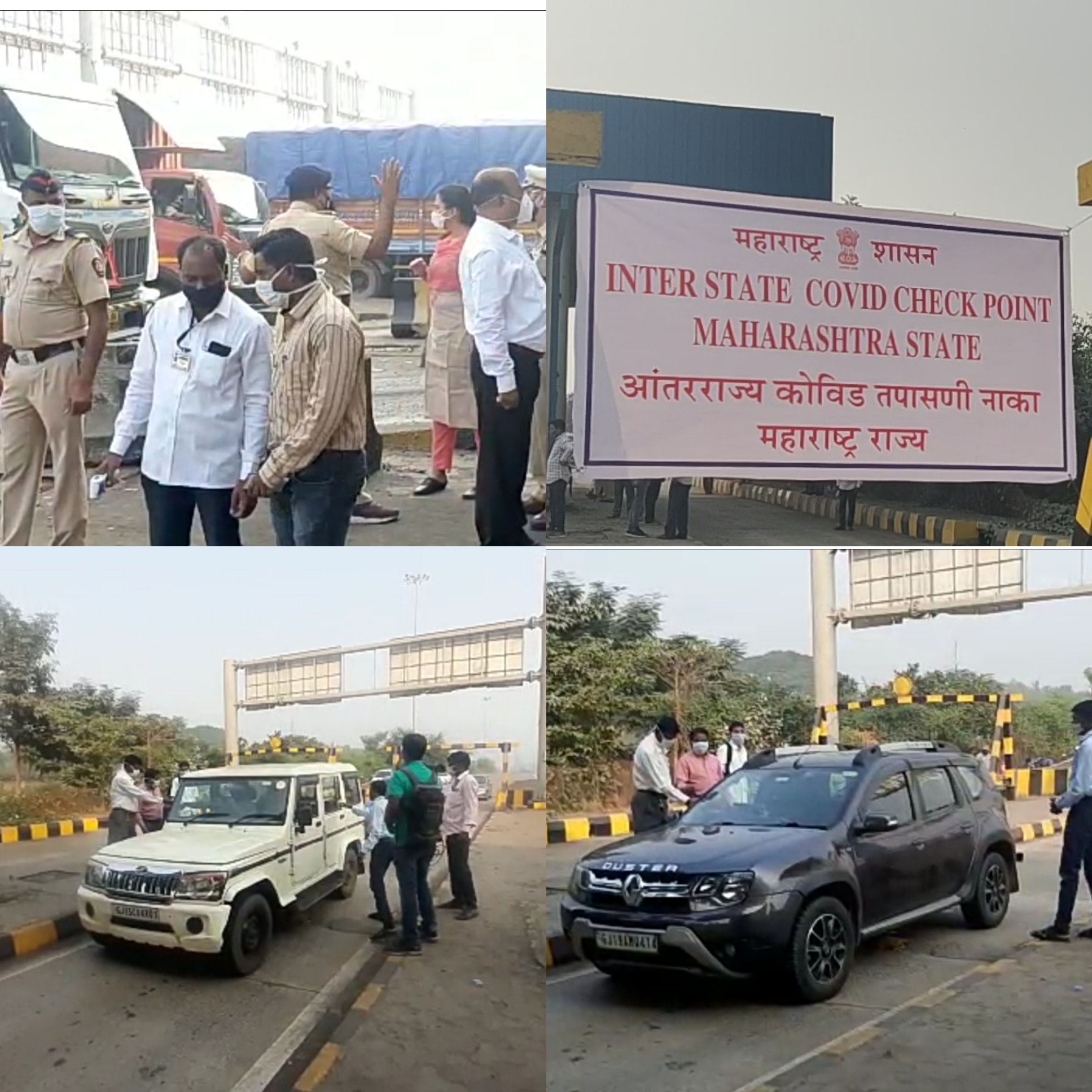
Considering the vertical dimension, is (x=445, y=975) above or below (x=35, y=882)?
below

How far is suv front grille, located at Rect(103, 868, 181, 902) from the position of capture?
317 centimetres

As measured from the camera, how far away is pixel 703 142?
335 centimetres

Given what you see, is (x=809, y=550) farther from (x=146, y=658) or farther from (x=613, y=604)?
(x=146, y=658)

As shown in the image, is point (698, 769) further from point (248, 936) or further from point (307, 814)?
point (248, 936)

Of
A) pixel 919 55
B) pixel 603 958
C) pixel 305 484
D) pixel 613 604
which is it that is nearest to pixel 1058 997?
pixel 603 958

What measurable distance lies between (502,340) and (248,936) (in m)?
1.64

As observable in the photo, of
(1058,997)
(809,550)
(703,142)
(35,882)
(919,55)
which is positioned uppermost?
(919,55)

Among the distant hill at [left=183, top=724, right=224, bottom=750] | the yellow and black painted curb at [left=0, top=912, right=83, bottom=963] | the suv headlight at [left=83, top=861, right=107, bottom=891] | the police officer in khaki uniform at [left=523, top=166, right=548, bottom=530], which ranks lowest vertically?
the yellow and black painted curb at [left=0, top=912, right=83, bottom=963]

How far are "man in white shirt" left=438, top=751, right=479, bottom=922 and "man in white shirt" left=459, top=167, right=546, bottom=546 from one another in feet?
2.03

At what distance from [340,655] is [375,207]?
116 cm

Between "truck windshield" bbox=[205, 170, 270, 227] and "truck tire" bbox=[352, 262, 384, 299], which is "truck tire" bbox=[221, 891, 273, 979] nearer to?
"truck tire" bbox=[352, 262, 384, 299]

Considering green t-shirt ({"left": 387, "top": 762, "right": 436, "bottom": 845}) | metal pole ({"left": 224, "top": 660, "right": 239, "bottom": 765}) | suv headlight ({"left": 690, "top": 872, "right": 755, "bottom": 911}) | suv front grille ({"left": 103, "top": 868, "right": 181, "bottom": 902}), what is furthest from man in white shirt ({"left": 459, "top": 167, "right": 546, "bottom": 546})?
suv front grille ({"left": 103, "top": 868, "right": 181, "bottom": 902})

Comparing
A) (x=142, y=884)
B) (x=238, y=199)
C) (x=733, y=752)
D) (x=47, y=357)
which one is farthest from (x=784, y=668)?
(x=47, y=357)

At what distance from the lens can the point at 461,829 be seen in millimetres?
3283
